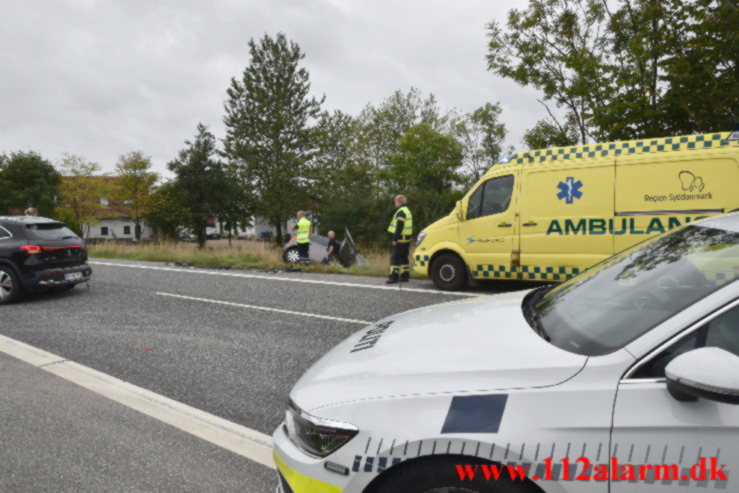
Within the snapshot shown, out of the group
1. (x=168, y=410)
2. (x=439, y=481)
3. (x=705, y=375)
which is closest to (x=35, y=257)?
(x=168, y=410)

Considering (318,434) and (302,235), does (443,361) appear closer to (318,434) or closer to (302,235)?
(318,434)

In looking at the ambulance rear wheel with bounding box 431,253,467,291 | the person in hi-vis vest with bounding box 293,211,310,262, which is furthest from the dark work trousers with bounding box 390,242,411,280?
the person in hi-vis vest with bounding box 293,211,310,262

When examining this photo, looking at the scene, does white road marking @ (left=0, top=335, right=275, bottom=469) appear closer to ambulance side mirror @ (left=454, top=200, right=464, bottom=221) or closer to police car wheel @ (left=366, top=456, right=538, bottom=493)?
police car wheel @ (left=366, top=456, right=538, bottom=493)

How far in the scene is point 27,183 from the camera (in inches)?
2146

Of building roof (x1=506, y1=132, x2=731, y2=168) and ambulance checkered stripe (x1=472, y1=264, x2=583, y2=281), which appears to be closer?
building roof (x1=506, y1=132, x2=731, y2=168)

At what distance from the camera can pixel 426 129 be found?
136 feet

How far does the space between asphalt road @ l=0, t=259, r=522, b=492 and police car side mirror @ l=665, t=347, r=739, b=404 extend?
2116 mm

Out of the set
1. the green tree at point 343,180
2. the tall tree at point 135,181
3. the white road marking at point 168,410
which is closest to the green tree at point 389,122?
the green tree at point 343,180

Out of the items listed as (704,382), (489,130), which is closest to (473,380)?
(704,382)

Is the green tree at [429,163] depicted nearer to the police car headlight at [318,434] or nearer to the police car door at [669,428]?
the police car headlight at [318,434]

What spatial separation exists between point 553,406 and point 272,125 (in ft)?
143

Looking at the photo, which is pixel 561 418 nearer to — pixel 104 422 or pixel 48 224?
pixel 104 422

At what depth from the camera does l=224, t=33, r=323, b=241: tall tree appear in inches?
1708

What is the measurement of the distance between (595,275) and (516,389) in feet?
4.06
